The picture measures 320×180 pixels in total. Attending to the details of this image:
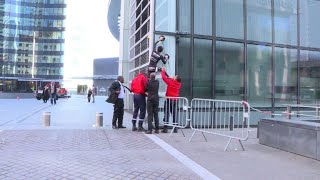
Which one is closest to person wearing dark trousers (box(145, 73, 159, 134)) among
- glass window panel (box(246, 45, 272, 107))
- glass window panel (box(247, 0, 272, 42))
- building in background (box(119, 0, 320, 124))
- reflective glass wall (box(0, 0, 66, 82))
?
building in background (box(119, 0, 320, 124))

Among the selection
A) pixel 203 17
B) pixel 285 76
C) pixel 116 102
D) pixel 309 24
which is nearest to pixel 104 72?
pixel 309 24

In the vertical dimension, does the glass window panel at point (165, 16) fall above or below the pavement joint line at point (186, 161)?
above

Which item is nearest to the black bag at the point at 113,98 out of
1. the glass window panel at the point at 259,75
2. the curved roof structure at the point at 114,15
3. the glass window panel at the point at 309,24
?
the glass window panel at the point at 259,75

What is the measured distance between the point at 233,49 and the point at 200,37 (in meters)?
1.55

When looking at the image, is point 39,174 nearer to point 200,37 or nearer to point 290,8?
point 200,37

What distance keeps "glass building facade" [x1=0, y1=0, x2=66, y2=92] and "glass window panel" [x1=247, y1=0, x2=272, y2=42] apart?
64554 mm

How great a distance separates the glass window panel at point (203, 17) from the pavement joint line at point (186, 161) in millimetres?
5192

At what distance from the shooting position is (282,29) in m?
15.9

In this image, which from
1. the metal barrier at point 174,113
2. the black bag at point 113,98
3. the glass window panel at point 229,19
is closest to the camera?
the metal barrier at point 174,113

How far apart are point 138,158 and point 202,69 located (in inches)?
266

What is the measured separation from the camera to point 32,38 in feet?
268

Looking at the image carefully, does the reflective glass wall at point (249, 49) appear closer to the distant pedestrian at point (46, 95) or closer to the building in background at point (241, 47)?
the building in background at point (241, 47)

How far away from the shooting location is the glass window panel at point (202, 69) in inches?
549

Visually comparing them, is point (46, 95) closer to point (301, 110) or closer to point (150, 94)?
point (301, 110)
